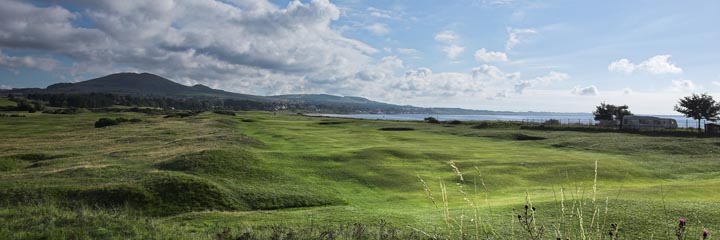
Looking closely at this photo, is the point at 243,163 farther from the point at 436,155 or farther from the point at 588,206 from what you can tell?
the point at 588,206

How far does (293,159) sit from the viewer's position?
1272 inches

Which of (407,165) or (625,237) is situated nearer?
(625,237)

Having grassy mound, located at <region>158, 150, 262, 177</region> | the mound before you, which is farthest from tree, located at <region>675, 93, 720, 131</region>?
grassy mound, located at <region>158, 150, 262, 177</region>

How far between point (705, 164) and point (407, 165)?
22886 mm

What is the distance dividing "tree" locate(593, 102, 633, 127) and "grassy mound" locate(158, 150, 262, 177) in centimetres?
10037

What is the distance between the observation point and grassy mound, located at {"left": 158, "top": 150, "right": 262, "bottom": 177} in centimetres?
2697

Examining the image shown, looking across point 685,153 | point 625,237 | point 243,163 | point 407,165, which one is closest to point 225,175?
point 243,163

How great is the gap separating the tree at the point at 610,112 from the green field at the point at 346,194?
223ft

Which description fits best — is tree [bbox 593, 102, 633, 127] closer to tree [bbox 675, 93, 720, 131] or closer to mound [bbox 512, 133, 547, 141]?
Result: tree [bbox 675, 93, 720, 131]

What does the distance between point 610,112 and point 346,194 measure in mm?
103680

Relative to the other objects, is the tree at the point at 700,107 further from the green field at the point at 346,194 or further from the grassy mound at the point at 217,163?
the grassy mound at the point at 217,163

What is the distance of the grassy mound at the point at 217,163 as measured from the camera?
2697 cm

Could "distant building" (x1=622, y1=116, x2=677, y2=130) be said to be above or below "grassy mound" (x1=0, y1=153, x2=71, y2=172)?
above

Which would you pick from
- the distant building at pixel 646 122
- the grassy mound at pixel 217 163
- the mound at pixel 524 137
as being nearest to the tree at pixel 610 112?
the distant building at pixel 646 122
